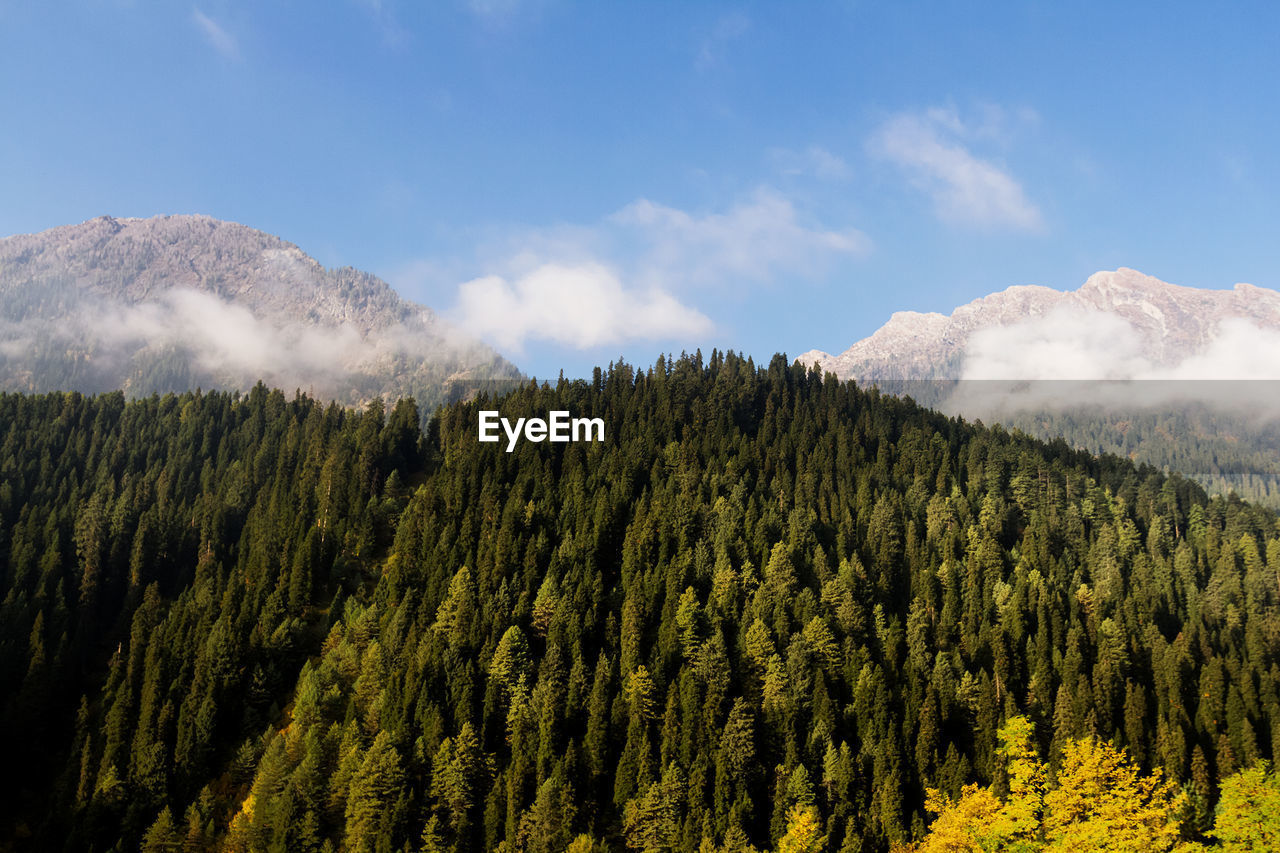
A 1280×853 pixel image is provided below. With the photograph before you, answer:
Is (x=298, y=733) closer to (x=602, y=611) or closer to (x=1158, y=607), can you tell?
(x=602, y=611)

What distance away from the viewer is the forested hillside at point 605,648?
4033 inches

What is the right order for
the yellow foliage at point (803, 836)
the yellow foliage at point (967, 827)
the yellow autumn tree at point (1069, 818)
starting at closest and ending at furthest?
1. the yellow autumn tree at point (1069, 818)
2. the yellow foliage at point (967, 827)
3. the yellow foliage at point (803, 836)

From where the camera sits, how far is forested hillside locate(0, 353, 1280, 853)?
336 feet

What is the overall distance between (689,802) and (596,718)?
1814cm

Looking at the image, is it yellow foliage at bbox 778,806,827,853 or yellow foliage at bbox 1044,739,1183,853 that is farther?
yellow foliage at bbox 778,806,827,853

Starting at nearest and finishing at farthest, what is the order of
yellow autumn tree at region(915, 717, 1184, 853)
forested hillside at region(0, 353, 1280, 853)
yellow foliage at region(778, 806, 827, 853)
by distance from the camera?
yellow autumn tree at region(915, 717, 1184, 853), yellow foliage at region(778, 806, 827, 853), forested hillside at region(0, 353, 1280, 853)

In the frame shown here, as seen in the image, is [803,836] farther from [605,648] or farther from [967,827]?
[605,648]

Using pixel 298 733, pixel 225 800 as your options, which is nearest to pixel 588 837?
pixel 298 733

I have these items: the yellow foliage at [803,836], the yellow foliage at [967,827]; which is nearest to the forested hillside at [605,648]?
the yellow foliage at [803,836]

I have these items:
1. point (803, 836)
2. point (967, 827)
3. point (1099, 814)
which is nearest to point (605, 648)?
point (803, 836)

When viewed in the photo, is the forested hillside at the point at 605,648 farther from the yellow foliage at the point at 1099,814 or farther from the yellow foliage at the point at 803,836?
the yellow foliage at the point at 1099,814

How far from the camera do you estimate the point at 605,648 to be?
12938cm

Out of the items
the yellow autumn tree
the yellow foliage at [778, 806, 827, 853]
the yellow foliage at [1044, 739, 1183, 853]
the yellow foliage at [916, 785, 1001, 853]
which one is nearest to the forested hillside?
the yellow foliage at [778, 806, 827, 853]

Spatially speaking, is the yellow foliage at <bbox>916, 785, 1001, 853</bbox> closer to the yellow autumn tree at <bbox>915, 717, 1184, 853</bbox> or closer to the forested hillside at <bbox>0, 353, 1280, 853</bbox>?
the yellow autumn tree at <bbox>915, 717, 1184, 853</bbox>
